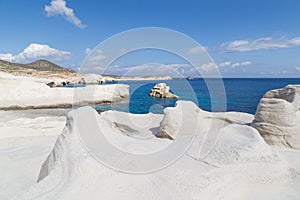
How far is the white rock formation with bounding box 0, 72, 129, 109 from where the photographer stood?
1870 centimetres

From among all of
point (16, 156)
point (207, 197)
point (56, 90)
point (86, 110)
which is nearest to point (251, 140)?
point (207, 197)

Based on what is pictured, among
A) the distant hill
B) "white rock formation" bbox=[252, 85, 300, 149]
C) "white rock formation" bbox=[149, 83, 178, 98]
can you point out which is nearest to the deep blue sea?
"white rock formation" bbox=[149, 83, 178, 98]

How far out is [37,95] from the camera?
66.0ft

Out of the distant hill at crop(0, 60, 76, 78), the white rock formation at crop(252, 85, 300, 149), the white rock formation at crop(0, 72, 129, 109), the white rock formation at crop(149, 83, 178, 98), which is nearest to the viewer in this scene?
the white rock formation at crop(252, 85, 300, 149)

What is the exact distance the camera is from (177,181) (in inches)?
116

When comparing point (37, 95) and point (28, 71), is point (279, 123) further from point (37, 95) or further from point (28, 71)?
point (28, 71)

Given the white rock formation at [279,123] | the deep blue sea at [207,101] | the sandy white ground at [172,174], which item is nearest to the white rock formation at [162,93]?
the deep blue sea at [207,101]

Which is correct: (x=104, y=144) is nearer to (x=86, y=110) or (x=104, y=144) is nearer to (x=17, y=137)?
(x=86, y=110)

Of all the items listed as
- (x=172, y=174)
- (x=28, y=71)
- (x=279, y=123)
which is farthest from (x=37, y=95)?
(x=28, y=71)

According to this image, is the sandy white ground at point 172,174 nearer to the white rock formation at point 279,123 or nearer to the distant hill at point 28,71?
the white rock formation at point 279,123

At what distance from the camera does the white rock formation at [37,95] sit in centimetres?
1870

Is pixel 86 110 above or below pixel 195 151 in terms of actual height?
above

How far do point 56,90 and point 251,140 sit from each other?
21.4 m

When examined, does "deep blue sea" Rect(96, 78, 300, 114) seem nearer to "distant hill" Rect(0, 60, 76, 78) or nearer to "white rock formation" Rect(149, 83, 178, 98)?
"white rock formation" Rect(149, 83, 178, 98)
